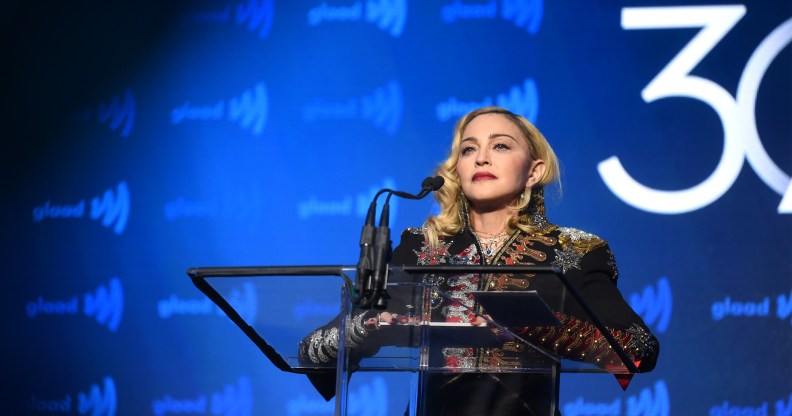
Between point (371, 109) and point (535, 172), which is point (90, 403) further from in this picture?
point (535, 172)

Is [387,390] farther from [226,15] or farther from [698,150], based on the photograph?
[226,15]

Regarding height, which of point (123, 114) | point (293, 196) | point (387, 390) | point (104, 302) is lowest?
point (387, 390)

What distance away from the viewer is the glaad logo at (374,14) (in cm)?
405

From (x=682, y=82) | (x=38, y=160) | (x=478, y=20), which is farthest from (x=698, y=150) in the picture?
(x=38, y=160)

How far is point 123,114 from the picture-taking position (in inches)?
167

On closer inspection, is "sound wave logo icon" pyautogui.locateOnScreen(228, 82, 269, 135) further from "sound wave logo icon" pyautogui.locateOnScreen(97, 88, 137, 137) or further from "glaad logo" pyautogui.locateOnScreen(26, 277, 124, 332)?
"glaad logo" pyautogui.locateOnScreen(26, 277, 124, 332)

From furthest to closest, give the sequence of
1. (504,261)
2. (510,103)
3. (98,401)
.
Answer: (98,401) < (510,103) < (504,261)

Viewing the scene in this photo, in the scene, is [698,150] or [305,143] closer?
[698,150]

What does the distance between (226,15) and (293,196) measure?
0.83 meters

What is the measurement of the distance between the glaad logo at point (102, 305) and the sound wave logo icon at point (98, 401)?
0.78 feet

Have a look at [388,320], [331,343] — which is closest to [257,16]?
[331,343]

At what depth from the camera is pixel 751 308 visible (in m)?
3.61

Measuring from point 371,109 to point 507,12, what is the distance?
2.14ft

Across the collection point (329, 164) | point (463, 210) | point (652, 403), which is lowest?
point (652, 403)
